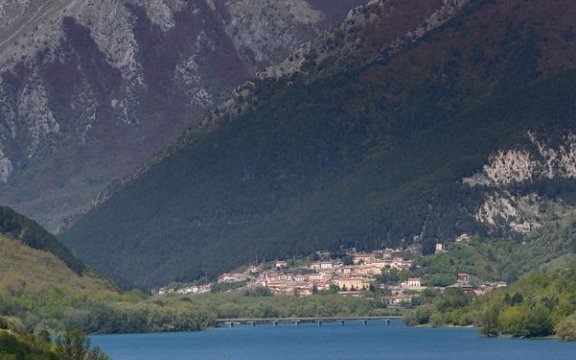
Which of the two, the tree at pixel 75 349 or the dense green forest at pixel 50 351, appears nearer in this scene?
the tree at pixel 75 349

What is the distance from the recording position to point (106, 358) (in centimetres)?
19538

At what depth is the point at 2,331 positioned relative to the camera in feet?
650

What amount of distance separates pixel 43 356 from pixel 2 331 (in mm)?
5939

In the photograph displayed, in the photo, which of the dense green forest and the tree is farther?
the dense green forest

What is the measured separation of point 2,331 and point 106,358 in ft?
22.7

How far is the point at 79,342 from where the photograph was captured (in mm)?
190875

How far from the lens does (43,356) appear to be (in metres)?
193

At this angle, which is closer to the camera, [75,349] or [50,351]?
[75,349]

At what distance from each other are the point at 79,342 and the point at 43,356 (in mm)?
3167

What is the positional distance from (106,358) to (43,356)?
4191 millimetres

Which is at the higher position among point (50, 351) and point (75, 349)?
point (50, 351)

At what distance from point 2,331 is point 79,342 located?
345 inches
